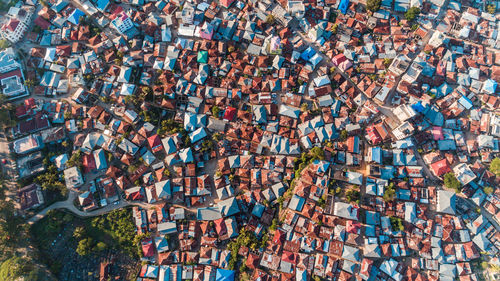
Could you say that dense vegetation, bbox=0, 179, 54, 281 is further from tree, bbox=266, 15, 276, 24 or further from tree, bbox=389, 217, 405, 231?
tree, bbox=389, 217, 405, 231

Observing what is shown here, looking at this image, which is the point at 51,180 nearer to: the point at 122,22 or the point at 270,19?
the point at 122,22

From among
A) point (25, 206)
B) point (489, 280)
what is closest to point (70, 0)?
point (25, 206)

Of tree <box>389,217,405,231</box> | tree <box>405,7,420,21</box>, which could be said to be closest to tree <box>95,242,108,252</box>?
tree <box>389,217,405,231</box>

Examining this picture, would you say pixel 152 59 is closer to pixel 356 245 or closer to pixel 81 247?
pixel 81 247

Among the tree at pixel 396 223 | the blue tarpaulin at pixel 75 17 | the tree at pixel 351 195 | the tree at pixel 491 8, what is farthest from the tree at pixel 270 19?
the tree at pixel 491 8

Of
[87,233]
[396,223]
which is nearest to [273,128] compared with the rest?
[396,223]

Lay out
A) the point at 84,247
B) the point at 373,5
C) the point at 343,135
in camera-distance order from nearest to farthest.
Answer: the point at 84,247
the point at 343,135
the point at 373,5
